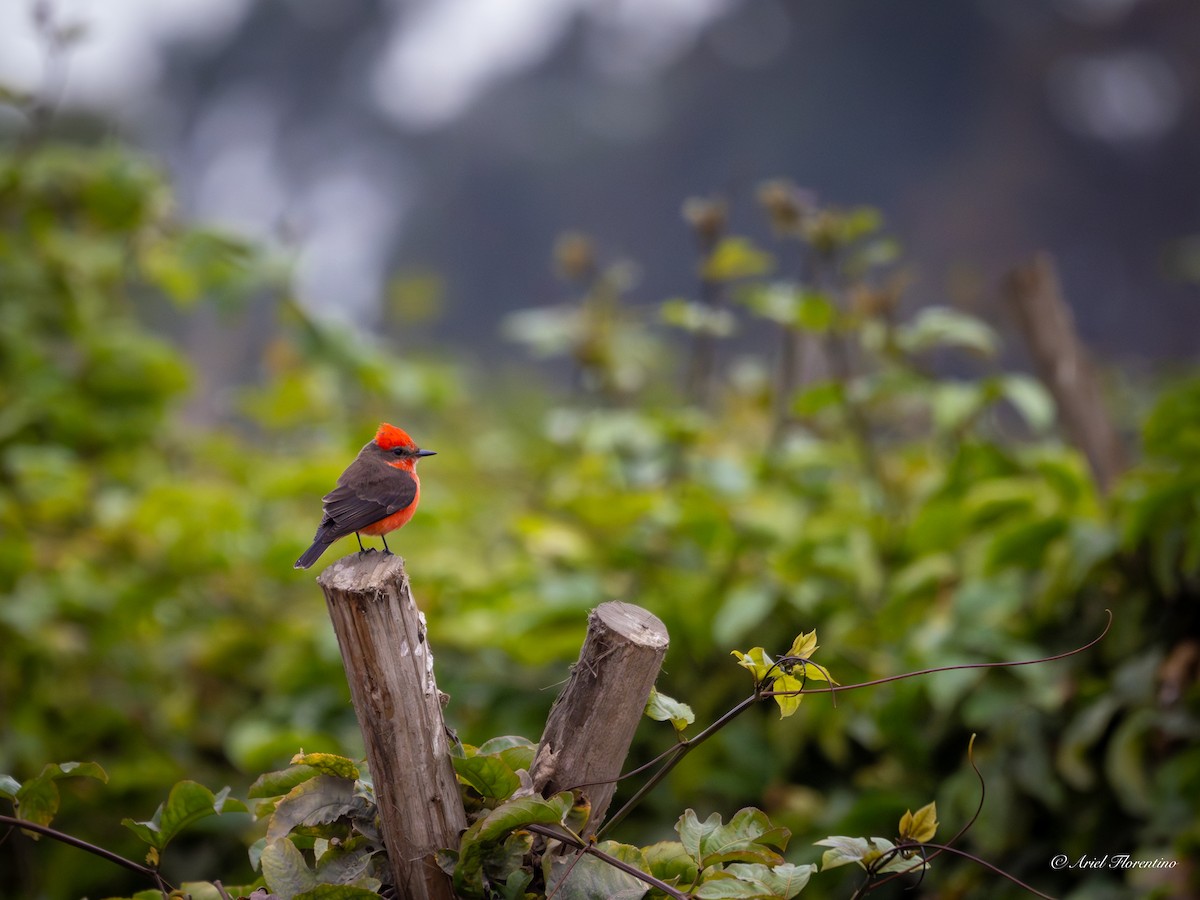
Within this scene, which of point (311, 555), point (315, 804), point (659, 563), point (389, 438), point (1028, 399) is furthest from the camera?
point (659, 563)

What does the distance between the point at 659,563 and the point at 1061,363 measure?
1.45 meters

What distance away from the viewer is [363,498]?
1499 millimetres

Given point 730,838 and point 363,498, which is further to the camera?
point 363,498

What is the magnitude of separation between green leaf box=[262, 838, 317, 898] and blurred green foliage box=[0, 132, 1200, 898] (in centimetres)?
151

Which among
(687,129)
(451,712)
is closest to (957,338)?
(451,712)

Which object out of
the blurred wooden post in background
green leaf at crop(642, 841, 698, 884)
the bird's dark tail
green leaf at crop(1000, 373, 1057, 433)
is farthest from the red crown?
the blurred wooden post in background

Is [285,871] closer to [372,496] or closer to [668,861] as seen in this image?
[668,861]

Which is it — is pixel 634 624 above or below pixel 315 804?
above

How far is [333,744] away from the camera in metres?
2.77

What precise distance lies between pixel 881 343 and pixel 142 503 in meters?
2.52

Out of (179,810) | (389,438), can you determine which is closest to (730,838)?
(179,810)

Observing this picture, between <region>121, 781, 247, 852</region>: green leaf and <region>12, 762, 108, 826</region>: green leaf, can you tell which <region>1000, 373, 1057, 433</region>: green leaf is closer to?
<region>121, 781, 247, 852</region>: green leaf

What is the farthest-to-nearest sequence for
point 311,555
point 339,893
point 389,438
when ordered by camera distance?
point 389,438 < point 311,555 < point 339,893

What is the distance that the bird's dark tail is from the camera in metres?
1.39
